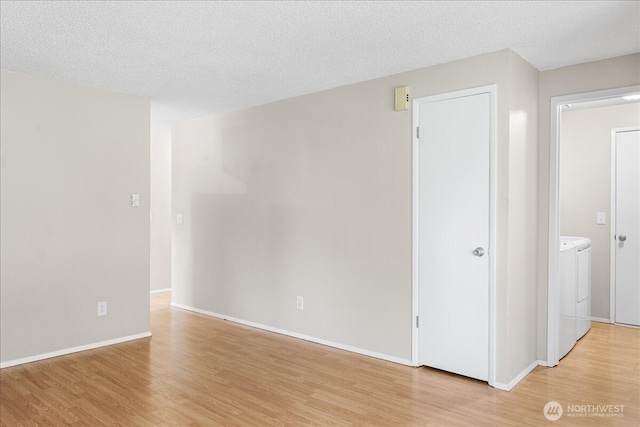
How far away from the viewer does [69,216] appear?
3893mm

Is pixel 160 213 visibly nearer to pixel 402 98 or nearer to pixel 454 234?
pixel 402 98

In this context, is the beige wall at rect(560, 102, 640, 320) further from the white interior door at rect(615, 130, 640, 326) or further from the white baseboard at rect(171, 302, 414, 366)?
the white baseboard at rect(171, 302, 414, 366)

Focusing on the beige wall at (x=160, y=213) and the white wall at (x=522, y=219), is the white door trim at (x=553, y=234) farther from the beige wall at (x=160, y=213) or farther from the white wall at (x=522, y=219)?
the beige wall at (x=160, y=213)

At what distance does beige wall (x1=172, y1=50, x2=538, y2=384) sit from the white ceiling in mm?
288

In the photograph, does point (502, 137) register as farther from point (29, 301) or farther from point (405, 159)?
point (29, 301)

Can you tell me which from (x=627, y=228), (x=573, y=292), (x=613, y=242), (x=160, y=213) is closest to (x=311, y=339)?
(x=573, y=292)

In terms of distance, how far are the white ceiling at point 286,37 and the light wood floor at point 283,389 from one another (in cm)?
230

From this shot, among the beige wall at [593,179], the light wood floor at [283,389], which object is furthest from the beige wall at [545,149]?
the beige wall at [593,179]

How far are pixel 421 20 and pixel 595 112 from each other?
132 inches

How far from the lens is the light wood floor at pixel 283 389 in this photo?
2.64m

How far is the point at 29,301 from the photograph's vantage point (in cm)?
364

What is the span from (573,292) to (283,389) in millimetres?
2686

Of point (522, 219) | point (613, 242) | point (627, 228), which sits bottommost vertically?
point (613, 242)

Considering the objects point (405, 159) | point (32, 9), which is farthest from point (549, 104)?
point (32, 9)
